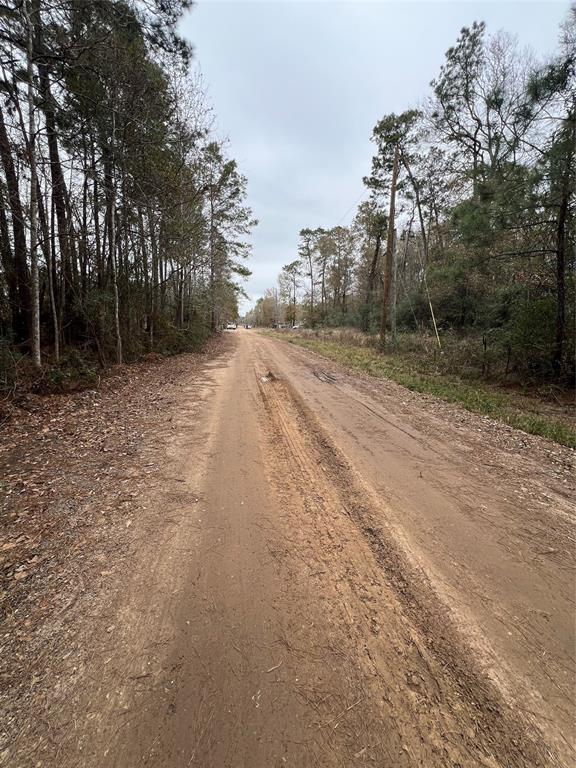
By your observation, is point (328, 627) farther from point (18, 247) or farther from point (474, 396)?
point (18, 247)

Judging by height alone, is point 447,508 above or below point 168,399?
below

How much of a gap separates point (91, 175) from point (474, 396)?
1059cm

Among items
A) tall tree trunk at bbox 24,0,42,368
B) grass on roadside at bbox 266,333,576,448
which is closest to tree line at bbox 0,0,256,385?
tall tree trunk at bbox 24,0,42,368

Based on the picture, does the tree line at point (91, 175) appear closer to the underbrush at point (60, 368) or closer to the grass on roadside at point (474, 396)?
the underbrush at point (60, 368)

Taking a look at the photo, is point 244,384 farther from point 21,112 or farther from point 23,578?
point 21,112

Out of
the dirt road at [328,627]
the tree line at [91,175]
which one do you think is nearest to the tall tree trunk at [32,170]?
the tree line at [91,175]

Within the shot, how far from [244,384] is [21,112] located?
6854mm

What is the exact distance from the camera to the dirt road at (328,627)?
50.8 inches

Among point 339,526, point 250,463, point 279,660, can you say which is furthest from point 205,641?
point 250,463

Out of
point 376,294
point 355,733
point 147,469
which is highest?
point 376,294

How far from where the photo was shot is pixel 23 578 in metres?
2.11

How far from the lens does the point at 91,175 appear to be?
7574 mm

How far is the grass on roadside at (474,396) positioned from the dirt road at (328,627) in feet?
6.38

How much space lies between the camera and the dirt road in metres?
1.29
